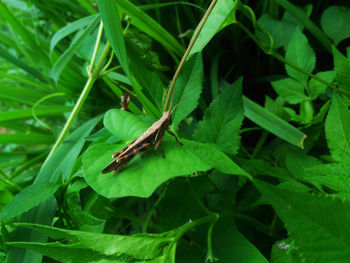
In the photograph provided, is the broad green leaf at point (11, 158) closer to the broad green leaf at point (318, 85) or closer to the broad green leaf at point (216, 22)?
the broad green leaf at point (216, 22)

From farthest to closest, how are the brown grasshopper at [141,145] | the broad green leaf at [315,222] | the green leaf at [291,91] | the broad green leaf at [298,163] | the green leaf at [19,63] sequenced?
1. the green leaf at [19,63]
2. the green leaf at [291,91]
3. the broad green leaf at [298,163]
4. the brown grasshopper at [141,145]
5. the broad green leaf at [315,222]

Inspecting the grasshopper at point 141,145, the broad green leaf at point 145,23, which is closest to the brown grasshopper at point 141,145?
the grasshopper at point 141,145

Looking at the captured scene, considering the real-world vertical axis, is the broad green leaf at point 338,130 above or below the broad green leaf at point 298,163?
above

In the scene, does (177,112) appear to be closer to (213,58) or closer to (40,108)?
(213,58)

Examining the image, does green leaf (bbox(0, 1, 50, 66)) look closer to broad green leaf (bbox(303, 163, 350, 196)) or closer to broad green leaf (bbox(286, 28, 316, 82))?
broad green leaf (bbox(286, 28, 316, 82))

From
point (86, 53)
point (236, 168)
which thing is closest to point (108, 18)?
point (236, 168)

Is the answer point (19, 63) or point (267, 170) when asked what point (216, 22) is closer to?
point (267, 170)
